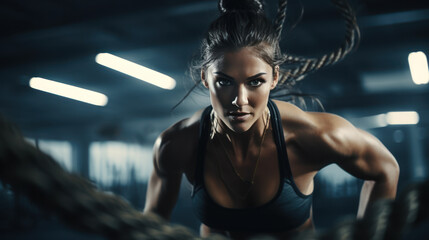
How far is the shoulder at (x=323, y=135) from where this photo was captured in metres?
0.80

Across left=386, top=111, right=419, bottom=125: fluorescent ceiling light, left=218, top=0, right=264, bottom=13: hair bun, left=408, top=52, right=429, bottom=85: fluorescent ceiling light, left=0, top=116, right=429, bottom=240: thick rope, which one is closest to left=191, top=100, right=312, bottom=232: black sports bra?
left=218, top=0, right=264, bottom=13: hair bun

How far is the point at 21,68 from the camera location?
141 inches

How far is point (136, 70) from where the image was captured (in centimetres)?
399

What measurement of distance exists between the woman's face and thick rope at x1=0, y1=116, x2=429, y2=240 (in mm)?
461

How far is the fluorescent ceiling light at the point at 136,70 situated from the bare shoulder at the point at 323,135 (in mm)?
2897

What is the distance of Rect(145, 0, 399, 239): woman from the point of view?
0.79 meters

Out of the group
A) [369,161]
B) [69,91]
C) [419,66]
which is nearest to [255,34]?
[369,161]

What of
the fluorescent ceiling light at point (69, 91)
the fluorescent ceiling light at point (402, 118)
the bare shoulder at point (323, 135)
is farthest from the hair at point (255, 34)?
the fluorescent ceiling light at point (402, 118)

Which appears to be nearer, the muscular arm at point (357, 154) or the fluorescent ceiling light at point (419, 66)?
the muscular arm at point (357, 154)

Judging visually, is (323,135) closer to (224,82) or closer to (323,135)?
(323,135)

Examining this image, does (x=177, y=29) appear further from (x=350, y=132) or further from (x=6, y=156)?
(x=6, y=156)

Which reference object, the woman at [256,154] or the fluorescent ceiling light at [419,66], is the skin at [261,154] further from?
the fluorescent ceiling light at [419,66]

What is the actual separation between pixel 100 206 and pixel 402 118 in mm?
8349

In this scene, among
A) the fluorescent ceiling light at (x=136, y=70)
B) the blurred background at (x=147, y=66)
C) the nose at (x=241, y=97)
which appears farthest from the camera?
the fluorescent ceiling light at (x=136, y=70)
